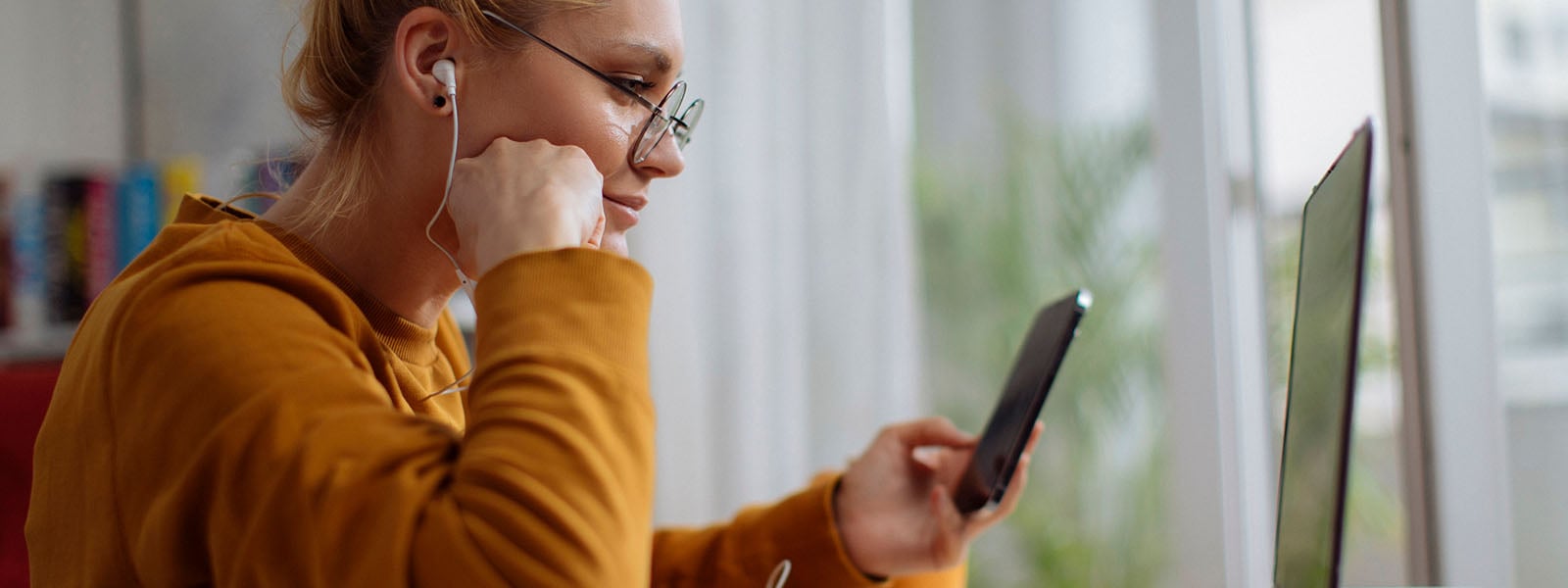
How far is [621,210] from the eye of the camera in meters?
1.00

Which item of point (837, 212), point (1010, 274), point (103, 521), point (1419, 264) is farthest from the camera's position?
point (1010, 274)

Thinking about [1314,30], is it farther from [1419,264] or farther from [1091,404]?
[1091,404]

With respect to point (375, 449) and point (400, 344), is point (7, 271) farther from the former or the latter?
point (375, 449)

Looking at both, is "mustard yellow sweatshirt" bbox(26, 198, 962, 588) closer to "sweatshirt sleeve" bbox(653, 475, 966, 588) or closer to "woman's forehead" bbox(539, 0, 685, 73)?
"woman's forehead" bbox(539, 0, 685, 73)

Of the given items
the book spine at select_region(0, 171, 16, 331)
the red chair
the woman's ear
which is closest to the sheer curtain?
the red chair

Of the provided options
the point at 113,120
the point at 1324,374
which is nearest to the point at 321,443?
the point at 1324,374

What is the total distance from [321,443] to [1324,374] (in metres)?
0.59

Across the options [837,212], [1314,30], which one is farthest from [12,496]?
[1314,30]

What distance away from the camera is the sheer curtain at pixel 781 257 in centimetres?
207

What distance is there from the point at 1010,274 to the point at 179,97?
179cm

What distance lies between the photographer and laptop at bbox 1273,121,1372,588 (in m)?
0.56

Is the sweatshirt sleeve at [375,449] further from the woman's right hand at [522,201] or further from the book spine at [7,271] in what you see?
the book spine at [7,271]

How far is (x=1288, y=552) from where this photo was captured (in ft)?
2.59

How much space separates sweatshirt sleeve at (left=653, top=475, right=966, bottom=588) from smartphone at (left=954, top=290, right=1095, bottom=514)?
135 mm
